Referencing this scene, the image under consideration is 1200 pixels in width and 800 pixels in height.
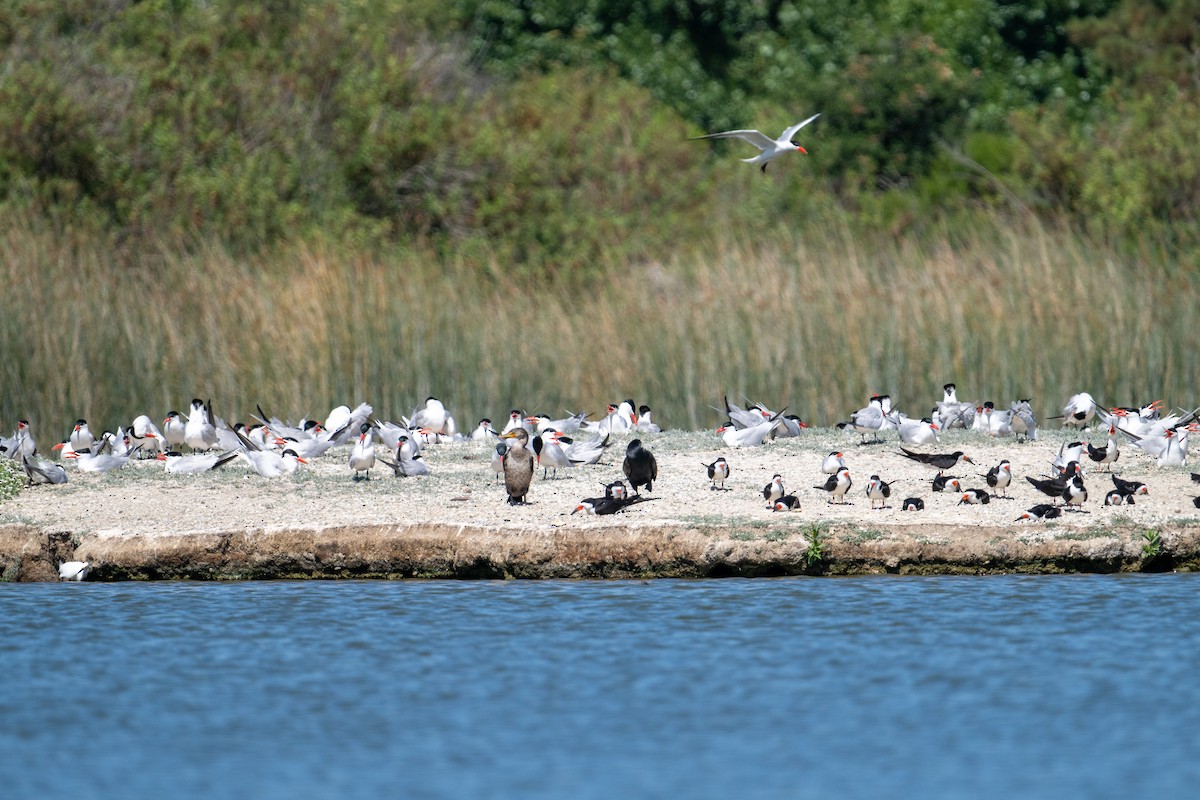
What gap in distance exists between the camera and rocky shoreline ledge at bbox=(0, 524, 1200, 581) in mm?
8086

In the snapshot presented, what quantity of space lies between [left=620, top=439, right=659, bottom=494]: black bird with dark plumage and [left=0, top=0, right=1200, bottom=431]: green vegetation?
3.77 meters

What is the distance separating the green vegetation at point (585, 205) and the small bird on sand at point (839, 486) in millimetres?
3780

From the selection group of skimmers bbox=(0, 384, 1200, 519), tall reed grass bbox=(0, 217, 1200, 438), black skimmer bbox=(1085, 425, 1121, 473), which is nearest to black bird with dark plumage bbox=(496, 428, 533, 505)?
group of skimmers bbox=(0, 384, 1200, 519)

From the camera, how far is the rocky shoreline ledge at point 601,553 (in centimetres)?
809

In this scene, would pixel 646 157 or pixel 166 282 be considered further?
pixel 646 157

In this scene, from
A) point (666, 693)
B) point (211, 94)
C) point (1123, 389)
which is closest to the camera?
point (666, 693)

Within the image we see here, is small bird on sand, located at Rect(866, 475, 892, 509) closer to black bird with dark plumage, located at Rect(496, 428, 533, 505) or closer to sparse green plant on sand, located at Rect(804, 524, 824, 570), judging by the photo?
sparse green plant on sand, located at Rect(804, 524, 824, 570)

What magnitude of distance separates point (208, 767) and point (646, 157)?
59.4 ft

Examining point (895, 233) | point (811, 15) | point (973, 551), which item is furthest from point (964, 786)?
point (811, 15)

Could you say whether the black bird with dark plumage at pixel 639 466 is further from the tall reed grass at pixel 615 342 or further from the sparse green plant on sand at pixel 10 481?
the tall reed grass at pixel 615 342

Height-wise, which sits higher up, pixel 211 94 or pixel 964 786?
pixel 211 94

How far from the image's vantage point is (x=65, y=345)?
512 inches

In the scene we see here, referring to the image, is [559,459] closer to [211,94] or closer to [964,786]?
[964,786]

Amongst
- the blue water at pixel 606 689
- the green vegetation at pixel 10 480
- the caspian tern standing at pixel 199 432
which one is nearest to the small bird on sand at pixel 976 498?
the blue water at pixel 606 689
